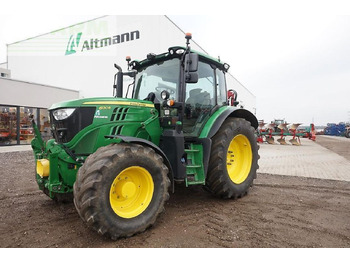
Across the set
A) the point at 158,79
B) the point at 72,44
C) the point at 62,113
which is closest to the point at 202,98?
the point at 158,79

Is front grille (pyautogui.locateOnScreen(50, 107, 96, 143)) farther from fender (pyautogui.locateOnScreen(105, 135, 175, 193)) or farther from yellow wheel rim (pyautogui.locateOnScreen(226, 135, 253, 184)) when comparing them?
yellow wheel rim (pyautogui.locateOnScreen(226, 135, 253, 184))

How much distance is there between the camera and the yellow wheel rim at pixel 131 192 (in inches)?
107

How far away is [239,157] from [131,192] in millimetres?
2493

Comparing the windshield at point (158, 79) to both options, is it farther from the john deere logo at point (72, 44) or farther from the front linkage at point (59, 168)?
the john deere logo at point (72, 44)

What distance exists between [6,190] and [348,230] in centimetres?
560

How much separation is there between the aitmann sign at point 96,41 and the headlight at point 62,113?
1247 centimetres

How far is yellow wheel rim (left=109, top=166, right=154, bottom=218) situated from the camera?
2707 mm

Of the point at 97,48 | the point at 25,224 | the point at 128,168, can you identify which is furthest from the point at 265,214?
the point at 97,48

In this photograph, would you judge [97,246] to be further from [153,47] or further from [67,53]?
[67,53]

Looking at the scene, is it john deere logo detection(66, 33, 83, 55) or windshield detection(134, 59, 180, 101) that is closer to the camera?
windshield detection(134, 59, 180, 101)

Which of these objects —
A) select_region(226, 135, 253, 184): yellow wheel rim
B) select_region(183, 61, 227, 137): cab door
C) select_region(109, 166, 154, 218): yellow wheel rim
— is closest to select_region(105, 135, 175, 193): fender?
select_region(109, 166, 154, 218): yellow wheel rim

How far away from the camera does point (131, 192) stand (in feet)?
9.14

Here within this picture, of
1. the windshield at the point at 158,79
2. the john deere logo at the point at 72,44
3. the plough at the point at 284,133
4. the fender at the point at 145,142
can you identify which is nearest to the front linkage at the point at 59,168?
the fender at the point at 145,142

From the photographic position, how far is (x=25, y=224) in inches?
119
